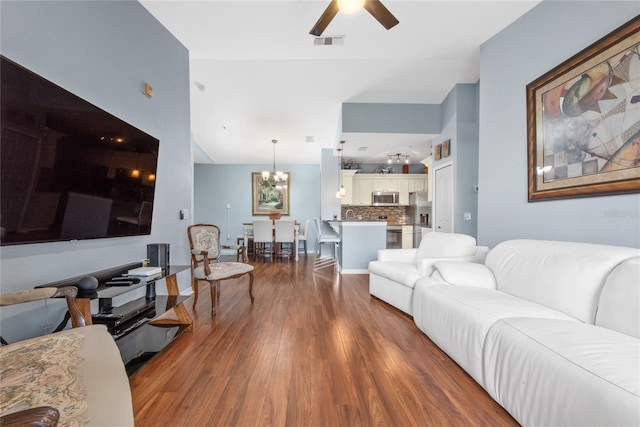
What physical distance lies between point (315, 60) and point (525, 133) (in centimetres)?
268

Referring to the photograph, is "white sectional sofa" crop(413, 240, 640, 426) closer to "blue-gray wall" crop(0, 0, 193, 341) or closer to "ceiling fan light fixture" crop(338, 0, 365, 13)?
"ceiling fan light fixture" crop(338, 0, 365, 13)

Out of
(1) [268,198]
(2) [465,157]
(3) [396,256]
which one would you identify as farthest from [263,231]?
(2) [465,157]

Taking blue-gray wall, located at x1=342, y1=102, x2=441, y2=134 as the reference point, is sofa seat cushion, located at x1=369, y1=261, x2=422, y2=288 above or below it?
below

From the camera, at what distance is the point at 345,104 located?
4.43m

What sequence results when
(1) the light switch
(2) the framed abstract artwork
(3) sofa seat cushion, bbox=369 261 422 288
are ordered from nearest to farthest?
(2) the framed abstract artwork < (1) the light switch < (3) sofa seat cushion, bbox=369 261 422 288

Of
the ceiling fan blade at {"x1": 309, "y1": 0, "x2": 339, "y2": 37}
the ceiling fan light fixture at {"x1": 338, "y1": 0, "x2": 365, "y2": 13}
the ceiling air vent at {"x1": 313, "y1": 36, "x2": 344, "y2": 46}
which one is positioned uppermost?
the ceiling air vent at {"x1": 313, "y1": 36, "x2": 344, "y2": 46}

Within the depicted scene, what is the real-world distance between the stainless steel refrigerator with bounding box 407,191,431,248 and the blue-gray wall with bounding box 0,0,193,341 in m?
5.00

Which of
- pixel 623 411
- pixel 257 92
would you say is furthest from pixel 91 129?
pixel 257 92

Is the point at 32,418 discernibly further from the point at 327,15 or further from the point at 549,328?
the point at 327,15

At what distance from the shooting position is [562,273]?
1577 mm

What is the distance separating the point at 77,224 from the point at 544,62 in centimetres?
395

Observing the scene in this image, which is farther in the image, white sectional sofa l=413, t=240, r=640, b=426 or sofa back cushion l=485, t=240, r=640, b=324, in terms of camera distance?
sofa back cushion l=485, t=240, r=640, b=324

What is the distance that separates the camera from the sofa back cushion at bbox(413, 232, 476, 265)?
2.59m

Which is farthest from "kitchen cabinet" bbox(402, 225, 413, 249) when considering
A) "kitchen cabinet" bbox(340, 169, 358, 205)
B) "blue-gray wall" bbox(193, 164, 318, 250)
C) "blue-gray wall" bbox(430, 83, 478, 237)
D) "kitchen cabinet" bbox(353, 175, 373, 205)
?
"blue-gray wall" bbox(193, 164, 318, 250)
